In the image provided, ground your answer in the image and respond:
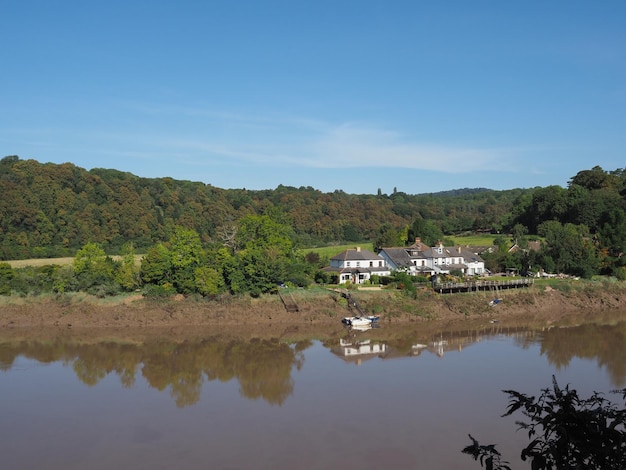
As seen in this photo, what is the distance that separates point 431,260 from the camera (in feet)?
181

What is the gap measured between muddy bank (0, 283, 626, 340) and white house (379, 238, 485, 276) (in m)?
8.48

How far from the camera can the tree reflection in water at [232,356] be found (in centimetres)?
2742

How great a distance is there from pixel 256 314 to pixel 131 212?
125ft

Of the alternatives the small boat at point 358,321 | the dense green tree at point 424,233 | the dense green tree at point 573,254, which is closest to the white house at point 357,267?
the small boat at point 358,321

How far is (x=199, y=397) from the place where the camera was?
25.1 m

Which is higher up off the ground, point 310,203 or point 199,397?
point 310,203

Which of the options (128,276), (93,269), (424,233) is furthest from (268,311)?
A: (424,233)

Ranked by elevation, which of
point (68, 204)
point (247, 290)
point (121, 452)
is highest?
point (68, 204)

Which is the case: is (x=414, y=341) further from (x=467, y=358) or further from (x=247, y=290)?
(x=247, y=290)

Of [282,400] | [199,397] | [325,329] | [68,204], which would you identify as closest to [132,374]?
[199,397]

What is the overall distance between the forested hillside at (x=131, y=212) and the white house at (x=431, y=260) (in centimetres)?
988

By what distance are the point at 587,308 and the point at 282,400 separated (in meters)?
32.7

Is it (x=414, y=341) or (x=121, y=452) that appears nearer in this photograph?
(x=121, y=452)

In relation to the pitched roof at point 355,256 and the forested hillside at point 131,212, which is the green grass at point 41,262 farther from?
the pitched roof at point 355,256
